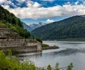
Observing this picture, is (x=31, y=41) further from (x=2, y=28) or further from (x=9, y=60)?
(x=9, y=60)

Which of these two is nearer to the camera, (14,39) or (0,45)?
(0,45)

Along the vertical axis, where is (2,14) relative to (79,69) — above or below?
above

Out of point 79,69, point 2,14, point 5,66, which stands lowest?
point 79,69

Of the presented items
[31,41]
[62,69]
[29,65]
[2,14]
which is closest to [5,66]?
[29,65]

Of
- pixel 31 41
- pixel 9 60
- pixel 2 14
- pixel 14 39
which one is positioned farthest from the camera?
pixel 2 14

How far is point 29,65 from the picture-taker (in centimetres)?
2430

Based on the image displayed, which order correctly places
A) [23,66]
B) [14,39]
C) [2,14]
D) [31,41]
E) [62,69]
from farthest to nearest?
1. [2,14]
2. [31,41]
3. [14,39]
4. [62,69]
5. [23,66]

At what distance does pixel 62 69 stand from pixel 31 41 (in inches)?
3126

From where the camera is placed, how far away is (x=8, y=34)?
146375mm

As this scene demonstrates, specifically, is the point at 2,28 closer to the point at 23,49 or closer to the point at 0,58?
the point at 23,49

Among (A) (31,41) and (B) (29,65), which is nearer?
(B) (29,65)

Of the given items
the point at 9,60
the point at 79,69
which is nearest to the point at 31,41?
the point at 79,69

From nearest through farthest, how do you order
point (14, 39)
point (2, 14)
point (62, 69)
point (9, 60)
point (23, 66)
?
1. point (23, 66)
2. point (9, 60)
3. point (62, 69)
4. point (14, 39)
5. point (2, 14)

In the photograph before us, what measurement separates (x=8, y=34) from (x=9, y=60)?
120868 mm
